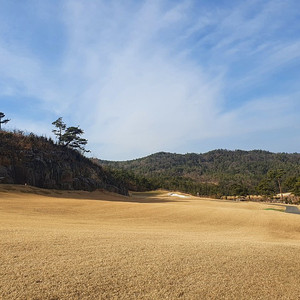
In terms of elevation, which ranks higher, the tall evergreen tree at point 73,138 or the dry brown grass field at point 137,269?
the tall evergreen tree at point 73,138

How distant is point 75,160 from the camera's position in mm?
41844

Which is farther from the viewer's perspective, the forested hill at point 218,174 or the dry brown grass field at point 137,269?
the forested hill at point 218,174

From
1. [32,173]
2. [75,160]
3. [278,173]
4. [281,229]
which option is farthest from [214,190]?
[281,229]

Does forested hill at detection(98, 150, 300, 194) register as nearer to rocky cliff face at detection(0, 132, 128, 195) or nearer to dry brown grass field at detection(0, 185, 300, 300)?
rocky cliff face at detection(0, 132, 128, 195)

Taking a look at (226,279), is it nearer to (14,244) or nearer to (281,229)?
(14,244)

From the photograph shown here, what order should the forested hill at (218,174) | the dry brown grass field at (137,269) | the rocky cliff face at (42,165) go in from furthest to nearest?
1. the forested hill at (218,174)
2. the rocky cliff face at (42,165)
3. the dry brown grass field at (137,269)

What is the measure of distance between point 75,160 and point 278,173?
43.6 m

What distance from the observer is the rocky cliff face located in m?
31.3

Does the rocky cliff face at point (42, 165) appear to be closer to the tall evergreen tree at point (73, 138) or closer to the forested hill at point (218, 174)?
the tall evergreen tree at point (73, 138)

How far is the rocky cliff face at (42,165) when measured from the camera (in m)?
31.3

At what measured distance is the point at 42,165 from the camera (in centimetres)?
3400

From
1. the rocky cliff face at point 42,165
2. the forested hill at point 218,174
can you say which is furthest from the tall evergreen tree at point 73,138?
the forested hill at point 218,174

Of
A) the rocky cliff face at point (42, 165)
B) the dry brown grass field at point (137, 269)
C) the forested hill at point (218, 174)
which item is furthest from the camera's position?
the forested hill at point (218, 174)

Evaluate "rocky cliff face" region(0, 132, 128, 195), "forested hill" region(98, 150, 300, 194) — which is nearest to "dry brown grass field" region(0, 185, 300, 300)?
"rocky cliff face" region(0, 132, 128, 195)
